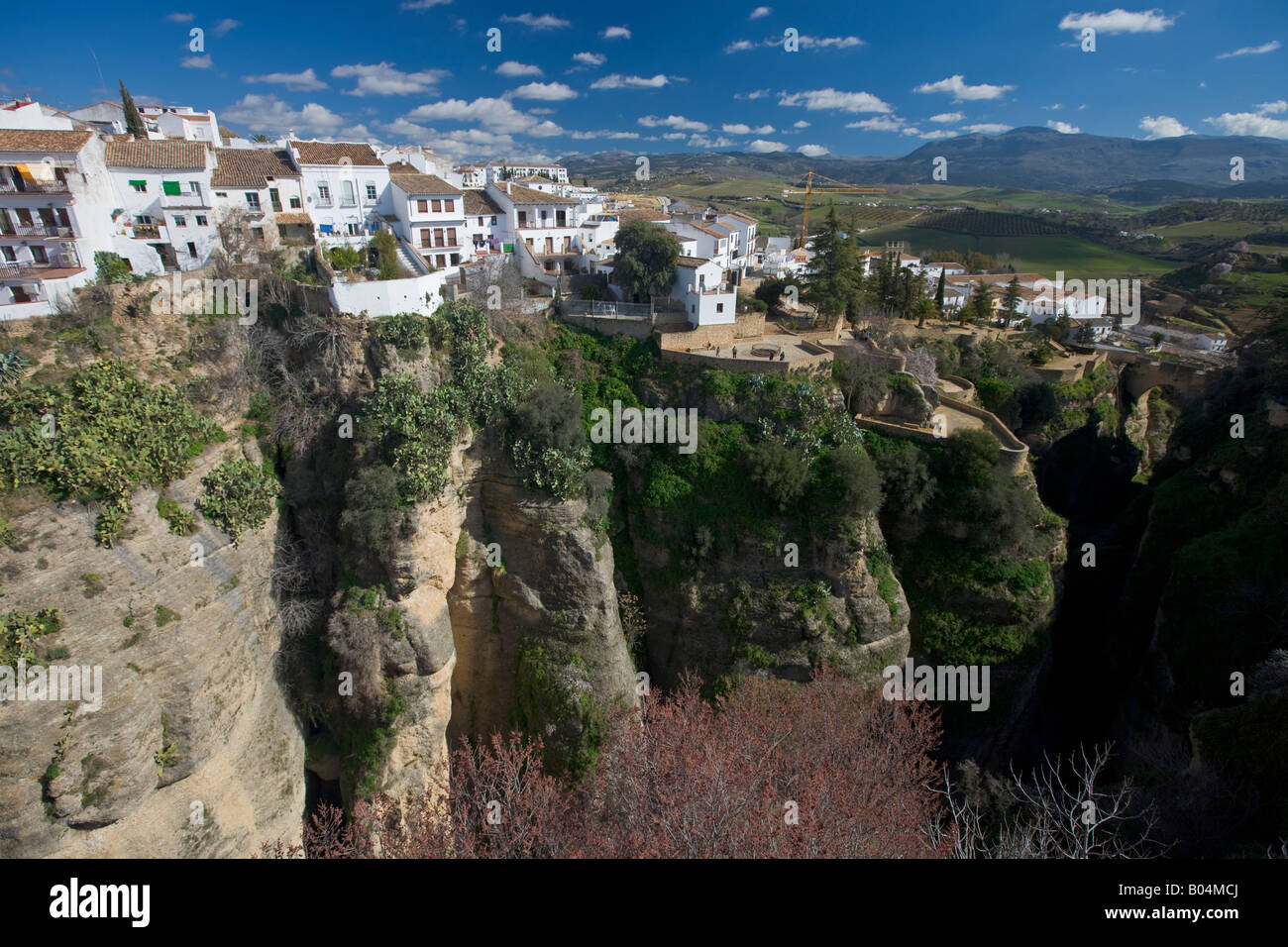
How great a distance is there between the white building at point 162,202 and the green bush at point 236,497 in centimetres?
956

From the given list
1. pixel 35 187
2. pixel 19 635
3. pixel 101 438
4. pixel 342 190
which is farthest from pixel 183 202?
pixel 19 635

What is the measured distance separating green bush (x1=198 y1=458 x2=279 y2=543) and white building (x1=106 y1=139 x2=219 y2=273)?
9556 mm

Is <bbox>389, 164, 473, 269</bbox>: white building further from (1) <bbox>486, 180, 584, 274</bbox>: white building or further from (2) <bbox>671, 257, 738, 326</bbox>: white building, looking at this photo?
(2) <bbox>671, 257, 738, 326</bbox>: white building

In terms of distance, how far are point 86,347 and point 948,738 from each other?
2870cm

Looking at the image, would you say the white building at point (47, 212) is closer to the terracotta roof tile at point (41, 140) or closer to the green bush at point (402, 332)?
the terracotta roof tile at point (41, 140)

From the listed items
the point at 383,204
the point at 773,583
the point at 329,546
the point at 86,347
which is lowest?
the point at 773,583

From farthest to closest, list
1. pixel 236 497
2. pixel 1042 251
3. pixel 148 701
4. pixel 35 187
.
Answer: pixel 1042 251 < pixel 35 187 < pixel 236 497 < pixel 148 701

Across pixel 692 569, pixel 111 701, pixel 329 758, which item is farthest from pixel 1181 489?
pixel 111 701

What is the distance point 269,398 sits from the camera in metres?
20.0

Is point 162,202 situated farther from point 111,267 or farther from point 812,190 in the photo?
point 812,190

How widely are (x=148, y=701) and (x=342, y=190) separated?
21.5 meters

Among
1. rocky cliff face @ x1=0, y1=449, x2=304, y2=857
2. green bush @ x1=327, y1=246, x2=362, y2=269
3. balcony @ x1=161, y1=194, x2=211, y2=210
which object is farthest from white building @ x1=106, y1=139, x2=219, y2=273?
rocky cliff face @ x1=0, y1=449, x2=304, y2=857

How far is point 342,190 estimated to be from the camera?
27062 mm
